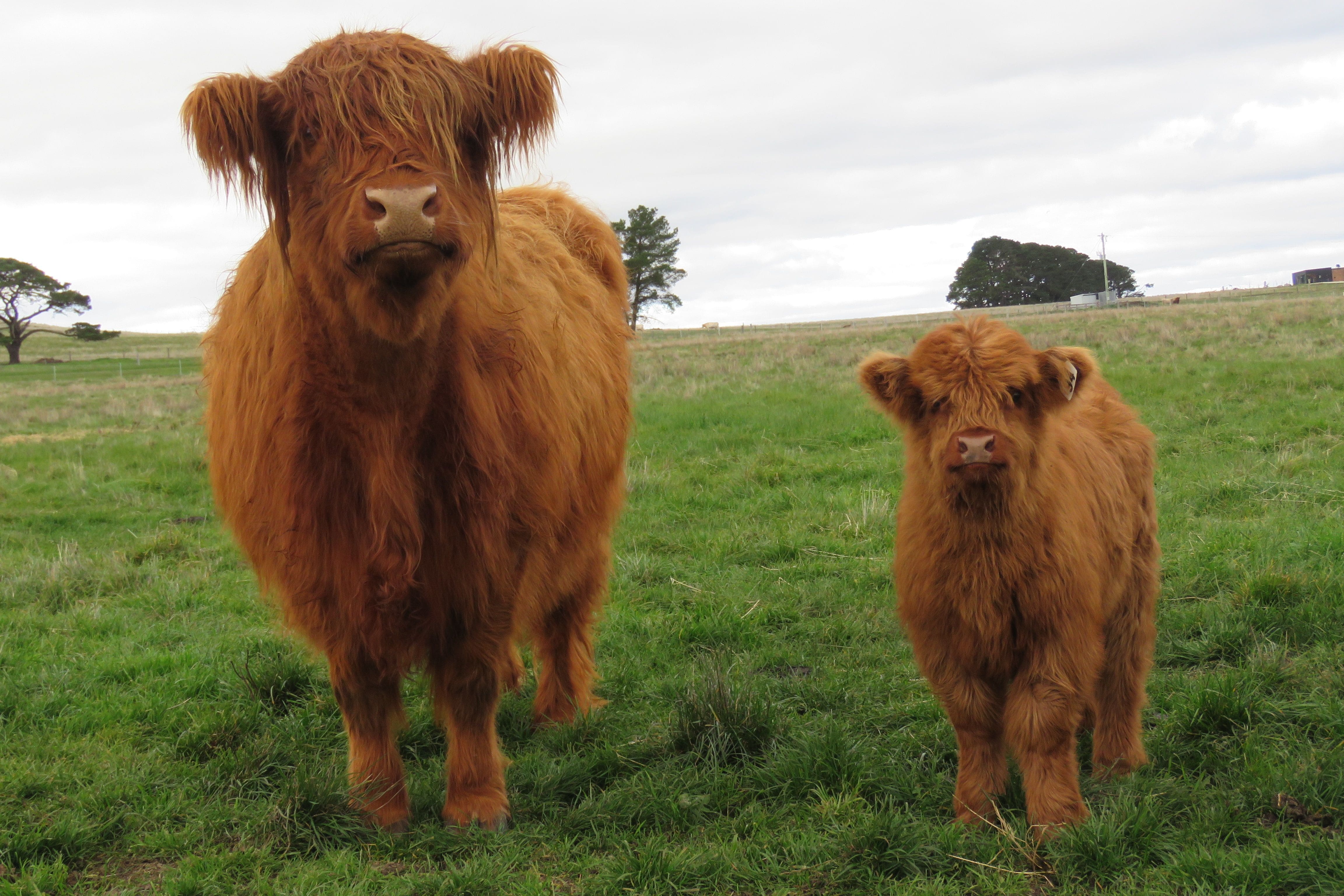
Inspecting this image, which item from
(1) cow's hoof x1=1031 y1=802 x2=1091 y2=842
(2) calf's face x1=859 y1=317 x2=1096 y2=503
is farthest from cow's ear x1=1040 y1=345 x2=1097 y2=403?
(1) cow's hoof x1=1031 y1=802 x2=1091 y2=842

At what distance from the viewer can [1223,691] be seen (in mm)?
3875

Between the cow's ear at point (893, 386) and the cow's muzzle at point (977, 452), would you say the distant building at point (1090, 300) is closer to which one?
the cow's ear at point (893, 386)

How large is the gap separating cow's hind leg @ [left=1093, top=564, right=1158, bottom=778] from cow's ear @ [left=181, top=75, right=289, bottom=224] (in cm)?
317

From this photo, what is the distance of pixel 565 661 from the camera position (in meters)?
4.73

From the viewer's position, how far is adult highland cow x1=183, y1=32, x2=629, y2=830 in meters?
2.88

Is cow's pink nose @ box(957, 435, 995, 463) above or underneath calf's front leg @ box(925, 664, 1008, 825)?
above

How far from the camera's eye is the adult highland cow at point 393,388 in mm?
2877

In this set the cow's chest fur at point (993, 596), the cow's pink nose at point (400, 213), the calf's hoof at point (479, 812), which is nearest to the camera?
the cow's pink nose at point (400, 213)

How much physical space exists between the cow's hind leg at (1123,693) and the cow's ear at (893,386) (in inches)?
43.7

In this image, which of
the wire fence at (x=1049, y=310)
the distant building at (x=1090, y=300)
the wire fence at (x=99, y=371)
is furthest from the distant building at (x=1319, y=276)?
the wire fence at (x=99, y=371)

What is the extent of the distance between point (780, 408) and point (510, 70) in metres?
10.1

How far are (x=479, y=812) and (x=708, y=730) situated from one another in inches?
36.1

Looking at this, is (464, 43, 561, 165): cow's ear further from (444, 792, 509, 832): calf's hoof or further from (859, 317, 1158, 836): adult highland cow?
(444, 792, 509, 832): calf's hoof

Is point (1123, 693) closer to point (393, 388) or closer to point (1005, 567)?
point (1005, 567)
